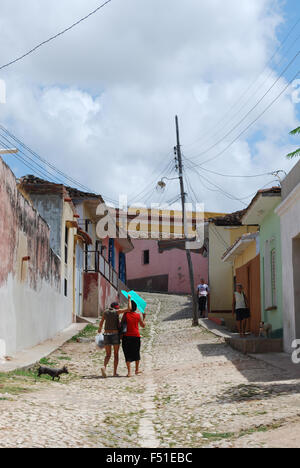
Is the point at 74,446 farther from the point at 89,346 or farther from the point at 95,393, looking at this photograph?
the point at 89,346

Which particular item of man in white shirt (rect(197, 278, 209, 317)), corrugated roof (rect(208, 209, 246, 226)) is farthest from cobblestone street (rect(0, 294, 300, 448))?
corrugated roof (rect(208, 209, 246, 226))

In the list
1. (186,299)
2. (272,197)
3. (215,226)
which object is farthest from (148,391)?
(186,299)

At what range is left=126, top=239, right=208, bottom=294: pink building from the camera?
146 feet

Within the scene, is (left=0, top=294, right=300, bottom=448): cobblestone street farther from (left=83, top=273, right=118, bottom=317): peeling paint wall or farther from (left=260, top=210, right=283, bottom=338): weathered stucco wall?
(left=83, top=273, right=118, bottom=317): peeling paint wall

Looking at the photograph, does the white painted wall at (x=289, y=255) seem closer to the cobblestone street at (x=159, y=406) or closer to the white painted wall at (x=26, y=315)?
the cobblestone street at (x=159, y=406)

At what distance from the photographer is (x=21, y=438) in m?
5.77

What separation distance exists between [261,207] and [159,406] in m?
8.58

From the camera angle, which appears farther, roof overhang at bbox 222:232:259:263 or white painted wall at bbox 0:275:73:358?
roof overhang at bbox 222:232:259:263

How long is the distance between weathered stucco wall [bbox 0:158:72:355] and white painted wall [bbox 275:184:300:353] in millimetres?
5635

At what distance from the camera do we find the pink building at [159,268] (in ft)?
146

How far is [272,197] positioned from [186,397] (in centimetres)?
706

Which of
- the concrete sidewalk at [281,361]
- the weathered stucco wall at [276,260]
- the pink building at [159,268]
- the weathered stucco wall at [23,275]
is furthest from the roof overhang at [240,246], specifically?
the pink building at [159,268]

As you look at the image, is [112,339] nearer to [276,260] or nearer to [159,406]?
[159,406]

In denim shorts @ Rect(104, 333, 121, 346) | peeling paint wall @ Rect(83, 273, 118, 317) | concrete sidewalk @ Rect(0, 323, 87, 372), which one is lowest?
concrete sidewalk @ Rect(0, 323, 87, 372)
